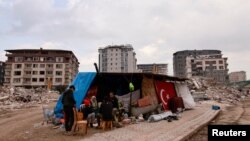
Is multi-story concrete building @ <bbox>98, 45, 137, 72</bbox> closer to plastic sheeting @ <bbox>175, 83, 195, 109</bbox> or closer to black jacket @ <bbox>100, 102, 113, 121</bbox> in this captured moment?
plastic sheeting @ <bbox>175, 83, 195, 109</bbox>

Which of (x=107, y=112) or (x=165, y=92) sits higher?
(x=165, y=92)

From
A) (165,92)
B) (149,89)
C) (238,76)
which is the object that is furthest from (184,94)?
(238,76)

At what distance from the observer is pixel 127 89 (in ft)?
60.8

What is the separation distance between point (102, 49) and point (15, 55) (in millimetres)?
38991

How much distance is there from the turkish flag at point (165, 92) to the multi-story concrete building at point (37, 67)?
242 ft

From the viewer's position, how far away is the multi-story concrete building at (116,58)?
12050cm

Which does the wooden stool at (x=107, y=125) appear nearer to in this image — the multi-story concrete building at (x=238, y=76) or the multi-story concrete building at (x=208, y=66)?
the multi-story concrete building at (x=208, y=66)

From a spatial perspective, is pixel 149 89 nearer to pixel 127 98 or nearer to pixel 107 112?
pixel 127 98

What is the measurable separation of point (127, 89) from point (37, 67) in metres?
78.9

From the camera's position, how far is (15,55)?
92.4 meters

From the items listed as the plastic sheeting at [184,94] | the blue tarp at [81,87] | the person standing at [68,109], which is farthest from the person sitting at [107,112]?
the plastic sheeting at [184,94]

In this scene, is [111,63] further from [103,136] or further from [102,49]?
[103,136]

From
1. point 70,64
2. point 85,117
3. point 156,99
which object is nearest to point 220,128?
point 85,117

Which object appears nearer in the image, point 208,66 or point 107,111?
point 107,111
